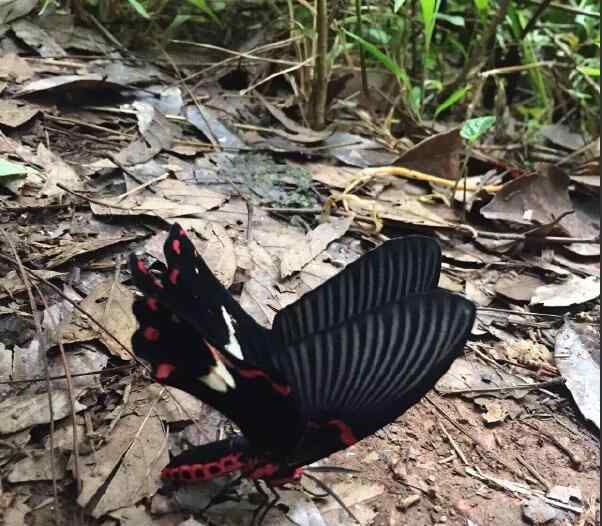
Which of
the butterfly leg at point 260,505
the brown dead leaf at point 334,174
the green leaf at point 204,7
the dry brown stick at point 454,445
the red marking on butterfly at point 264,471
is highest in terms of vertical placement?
the green leaf at point 204,7

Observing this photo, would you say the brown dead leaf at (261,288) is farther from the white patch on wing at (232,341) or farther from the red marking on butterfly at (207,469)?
the red marking on butterfly at (207,469)

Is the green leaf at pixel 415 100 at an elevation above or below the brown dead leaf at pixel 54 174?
above

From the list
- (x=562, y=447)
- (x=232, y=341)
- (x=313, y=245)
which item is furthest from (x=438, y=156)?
(x=232, y=341)

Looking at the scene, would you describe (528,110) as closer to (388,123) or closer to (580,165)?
(580,165)

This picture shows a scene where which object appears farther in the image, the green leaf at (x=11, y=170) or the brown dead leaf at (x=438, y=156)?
the brown dead leaf at (x=438, y=156)

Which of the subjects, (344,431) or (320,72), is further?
(320,72)

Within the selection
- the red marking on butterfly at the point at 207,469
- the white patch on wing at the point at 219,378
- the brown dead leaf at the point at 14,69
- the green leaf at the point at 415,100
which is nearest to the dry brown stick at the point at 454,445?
the red marking on butterfly at the point at 207,469

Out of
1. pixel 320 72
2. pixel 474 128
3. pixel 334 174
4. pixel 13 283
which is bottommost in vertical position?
pixel 334 174

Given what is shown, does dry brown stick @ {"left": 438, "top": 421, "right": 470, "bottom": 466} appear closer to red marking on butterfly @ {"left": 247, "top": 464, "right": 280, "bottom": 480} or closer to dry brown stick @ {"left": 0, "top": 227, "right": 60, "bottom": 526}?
red marking on butterfly @ {"left": 247, "top": 464, "right": 280, "bottom": 480}

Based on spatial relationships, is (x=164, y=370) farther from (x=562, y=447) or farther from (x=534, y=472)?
(x=562, y=447)
